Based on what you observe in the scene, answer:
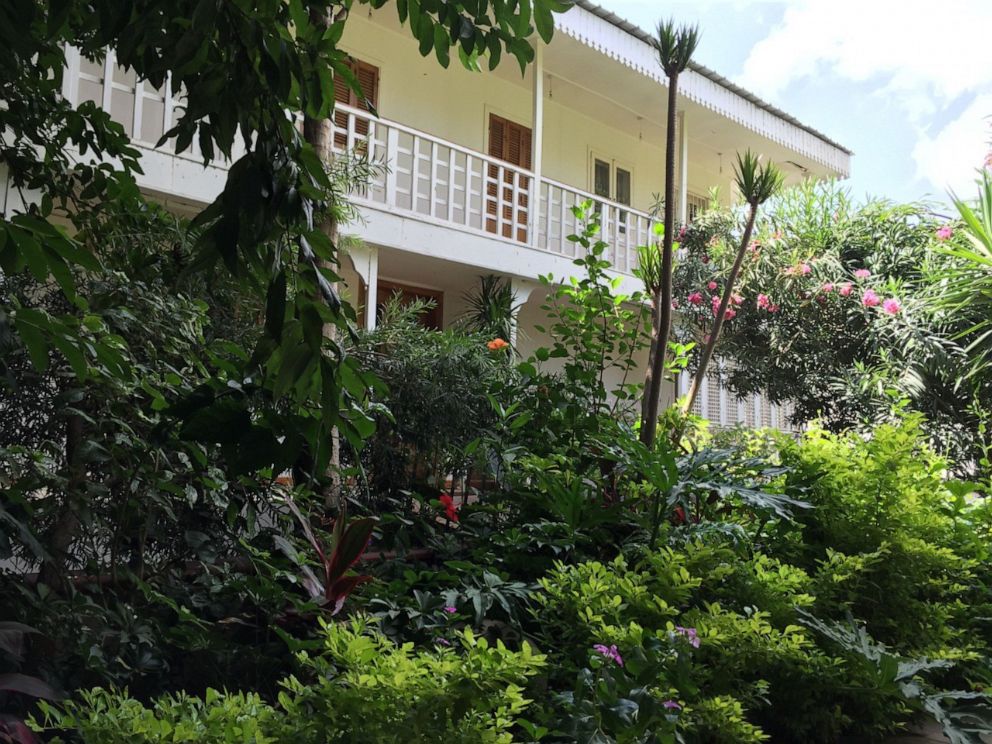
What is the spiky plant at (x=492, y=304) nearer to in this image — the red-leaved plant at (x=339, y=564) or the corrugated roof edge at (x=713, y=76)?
the corrugated roof edge at (x=713, y=76)

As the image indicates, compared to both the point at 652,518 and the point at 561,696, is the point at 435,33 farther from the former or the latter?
the point at 652,518

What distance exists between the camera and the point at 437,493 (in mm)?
3652

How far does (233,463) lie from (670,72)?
10.6 feet

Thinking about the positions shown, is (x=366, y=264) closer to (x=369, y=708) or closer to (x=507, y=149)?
(x=507, y=149)

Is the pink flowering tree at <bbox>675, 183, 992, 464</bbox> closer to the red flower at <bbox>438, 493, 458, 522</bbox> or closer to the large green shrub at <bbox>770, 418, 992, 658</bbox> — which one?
the large green shrub at <bbox>770, 418, 992, 658</bbox>

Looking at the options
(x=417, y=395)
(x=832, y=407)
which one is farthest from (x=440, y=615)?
(x=832, y=407)

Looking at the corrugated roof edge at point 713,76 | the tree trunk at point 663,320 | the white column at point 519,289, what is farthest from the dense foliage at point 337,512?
the white column at point 519,289

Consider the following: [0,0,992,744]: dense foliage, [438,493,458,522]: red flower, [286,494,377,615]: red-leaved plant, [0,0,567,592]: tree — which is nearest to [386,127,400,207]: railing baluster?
[0,0,992,744]: dense foliage

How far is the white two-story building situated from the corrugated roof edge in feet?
0.09

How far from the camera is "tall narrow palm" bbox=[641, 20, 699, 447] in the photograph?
3482mm

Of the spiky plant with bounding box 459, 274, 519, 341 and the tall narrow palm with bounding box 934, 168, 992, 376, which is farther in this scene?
the spiky plant with bounding box 459, 274, 519, 341

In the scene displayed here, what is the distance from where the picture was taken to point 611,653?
78.9 inches

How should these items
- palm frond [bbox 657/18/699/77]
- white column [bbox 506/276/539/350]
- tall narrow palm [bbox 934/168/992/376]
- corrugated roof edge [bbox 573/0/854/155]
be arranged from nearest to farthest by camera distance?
palm frond [bbox 657/18/699/77], tall narrow palm [bbox 934/168/992/376], corrugated roof edge [bbox 573/0/854/155], white column [bbox 506/276/539/350]

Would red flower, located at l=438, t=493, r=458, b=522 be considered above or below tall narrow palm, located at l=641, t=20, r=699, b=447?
below
